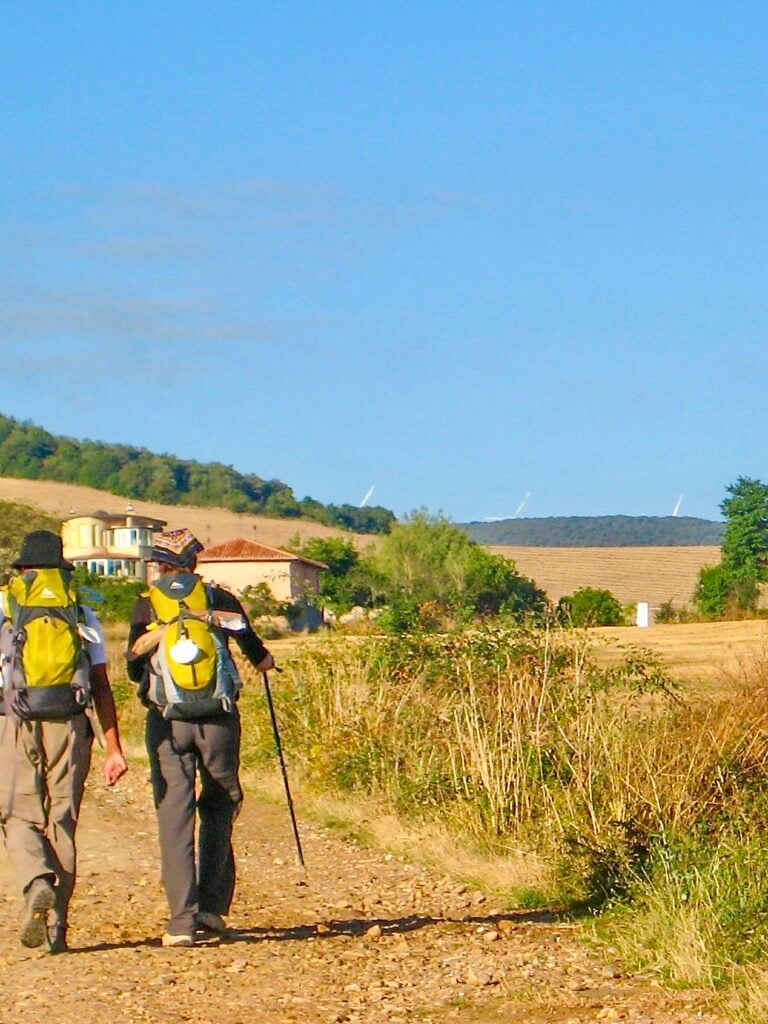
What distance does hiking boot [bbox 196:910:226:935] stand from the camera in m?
7.95

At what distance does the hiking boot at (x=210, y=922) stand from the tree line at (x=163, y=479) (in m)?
120

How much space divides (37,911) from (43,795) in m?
0.51

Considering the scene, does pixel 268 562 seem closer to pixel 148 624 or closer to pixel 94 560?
pixel 94 560

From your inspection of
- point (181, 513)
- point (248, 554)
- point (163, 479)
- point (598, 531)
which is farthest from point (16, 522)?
point (598, 531)

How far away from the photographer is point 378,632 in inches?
605

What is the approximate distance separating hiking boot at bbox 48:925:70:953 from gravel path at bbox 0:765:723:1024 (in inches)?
1.9

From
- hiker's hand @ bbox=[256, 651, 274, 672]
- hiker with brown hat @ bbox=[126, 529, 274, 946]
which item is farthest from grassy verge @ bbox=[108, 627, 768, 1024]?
hiker's hand @ bbox=[256, 651, 274, 672]

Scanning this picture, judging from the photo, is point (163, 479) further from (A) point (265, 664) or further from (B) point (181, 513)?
(A) point (265, 664)

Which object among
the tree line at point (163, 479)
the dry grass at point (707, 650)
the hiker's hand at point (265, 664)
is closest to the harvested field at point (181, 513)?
the tree line at point (163, 479)

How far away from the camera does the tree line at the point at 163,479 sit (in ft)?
443

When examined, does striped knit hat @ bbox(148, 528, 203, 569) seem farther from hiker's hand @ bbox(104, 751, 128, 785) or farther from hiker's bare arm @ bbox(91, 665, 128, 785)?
hiker's hand @ bbox(104, 751, 128, 785)

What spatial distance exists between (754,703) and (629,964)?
397 cm

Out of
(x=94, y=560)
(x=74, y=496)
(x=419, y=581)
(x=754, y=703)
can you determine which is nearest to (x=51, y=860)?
(x=754, y=703)

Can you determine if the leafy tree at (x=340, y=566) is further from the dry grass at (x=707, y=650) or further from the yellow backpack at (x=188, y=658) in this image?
the yellow backpack at (x=188, y=658)
